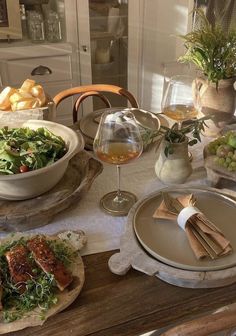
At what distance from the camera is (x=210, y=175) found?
97 centimetres

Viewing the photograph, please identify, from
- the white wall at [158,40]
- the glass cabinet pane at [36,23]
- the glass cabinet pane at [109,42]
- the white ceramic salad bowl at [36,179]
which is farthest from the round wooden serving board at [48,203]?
the white wall at [158,40]

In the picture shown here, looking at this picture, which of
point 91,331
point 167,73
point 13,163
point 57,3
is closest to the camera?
point 91,331

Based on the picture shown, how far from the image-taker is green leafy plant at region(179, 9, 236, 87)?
116cm

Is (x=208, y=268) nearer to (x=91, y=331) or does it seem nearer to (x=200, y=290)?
(x=200, y=290)

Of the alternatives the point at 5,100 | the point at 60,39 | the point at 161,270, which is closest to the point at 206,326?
the point at 161,270

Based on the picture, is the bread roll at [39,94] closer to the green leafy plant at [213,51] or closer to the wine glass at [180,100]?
the wine glass at [180,100]

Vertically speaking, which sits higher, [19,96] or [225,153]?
[19,96]

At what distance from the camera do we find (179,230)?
0.78 m

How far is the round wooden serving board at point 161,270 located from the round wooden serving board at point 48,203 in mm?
190

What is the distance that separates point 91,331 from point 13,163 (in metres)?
0.43

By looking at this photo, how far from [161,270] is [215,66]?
769 millimetres

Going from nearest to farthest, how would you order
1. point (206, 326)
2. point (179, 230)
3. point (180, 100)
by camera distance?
1. point (206, 326)
2. point (179, 230)
3. point (180, 100)

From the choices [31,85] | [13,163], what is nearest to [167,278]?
[13,163]

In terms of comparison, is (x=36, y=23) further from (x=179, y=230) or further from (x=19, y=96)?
(x=179, y=230)
